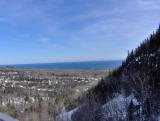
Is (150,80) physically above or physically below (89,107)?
above

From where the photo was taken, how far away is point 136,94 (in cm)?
1422

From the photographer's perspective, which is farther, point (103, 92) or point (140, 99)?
point (103, 92)

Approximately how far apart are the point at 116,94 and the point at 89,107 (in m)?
2.01

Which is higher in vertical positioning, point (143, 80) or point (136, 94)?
point (143, 80)

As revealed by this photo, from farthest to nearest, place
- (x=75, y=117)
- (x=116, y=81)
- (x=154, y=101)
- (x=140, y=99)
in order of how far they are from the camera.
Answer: (x=116, y=81)
(x=75, y=117)
(x=140, y=99)
(x=154, y=101)

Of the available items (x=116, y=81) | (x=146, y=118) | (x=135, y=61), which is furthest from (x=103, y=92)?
(x=146, y=118)

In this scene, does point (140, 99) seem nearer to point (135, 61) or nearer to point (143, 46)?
point (135, 61)

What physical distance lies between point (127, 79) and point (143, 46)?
3.45 metres

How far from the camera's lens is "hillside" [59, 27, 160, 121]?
522 inches

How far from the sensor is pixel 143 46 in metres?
19.1

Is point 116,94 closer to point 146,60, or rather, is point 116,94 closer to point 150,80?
point 146,60

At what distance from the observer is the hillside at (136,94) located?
13.2m

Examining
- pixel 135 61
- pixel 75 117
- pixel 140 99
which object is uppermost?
pixel 135 61

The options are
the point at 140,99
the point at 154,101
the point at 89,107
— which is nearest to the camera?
the point at 154,101
